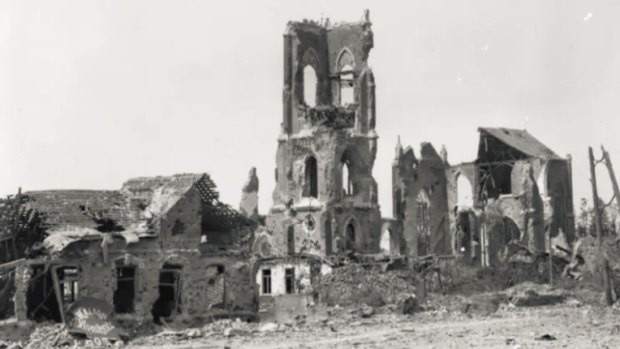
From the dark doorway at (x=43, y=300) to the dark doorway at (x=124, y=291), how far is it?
1935mm

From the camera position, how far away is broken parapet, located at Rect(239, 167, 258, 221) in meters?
58.5

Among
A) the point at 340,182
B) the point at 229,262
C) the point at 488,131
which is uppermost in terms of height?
the point at 488,131

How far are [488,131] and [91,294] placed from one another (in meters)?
41.1

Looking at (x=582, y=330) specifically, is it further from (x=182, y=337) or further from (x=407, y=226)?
(x=407, y=226)

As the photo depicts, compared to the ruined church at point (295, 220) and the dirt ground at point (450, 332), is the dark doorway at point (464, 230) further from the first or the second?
the dirt ground at point (450, 332)

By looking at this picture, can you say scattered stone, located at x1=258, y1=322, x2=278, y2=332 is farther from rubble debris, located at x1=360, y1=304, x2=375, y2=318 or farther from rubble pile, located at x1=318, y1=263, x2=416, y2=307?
rubble pile, located at x1=318, y1=263, x2=416, y2=307

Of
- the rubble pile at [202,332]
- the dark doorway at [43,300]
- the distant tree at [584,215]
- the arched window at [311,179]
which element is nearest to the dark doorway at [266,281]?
the arched window at [311,179]

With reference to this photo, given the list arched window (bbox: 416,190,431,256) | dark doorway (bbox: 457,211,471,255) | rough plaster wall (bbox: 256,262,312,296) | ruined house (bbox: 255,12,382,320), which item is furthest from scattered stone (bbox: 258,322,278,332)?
dark doorway (bbox: 457,211,471,255)

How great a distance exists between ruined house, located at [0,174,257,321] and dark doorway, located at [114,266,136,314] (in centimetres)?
3

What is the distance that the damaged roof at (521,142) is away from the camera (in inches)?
2596

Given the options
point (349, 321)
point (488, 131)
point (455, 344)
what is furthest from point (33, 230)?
point (488, 131)

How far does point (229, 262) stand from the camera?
109 ft

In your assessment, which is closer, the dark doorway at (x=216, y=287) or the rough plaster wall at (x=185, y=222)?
the rough plaster wall at (x=185, y=222)

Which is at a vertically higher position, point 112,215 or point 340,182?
point 340,182
